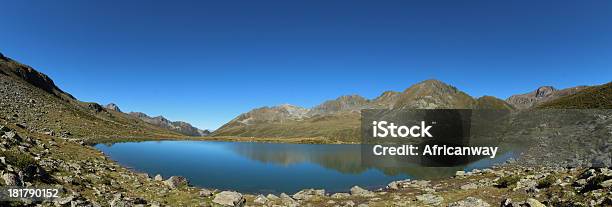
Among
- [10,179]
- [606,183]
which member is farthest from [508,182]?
[10,179]

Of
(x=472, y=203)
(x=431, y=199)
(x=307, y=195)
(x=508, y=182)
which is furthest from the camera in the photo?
(x=307, y=195)

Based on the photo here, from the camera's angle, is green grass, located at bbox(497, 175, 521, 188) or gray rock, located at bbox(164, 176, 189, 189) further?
gray rock, located at bbox(164, 176, 189, 189)

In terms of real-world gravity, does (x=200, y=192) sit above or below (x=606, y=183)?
below

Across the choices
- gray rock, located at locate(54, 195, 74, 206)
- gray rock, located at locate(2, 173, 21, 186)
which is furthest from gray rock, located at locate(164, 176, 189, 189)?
gray rock, located at locate(2, 173, 21, 186)

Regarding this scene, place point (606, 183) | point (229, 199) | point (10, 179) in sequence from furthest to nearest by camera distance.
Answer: point (229, 199)
point (606, 183)
point (10, 179)

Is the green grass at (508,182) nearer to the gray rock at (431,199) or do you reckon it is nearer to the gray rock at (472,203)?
the gray rock at (431,199)

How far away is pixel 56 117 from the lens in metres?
109

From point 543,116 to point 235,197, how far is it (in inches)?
3841

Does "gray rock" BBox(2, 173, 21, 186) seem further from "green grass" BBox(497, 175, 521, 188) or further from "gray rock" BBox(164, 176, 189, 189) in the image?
"green grass" BBox(497, 175, 521, 188)

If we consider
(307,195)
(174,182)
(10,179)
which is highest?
(10,179)

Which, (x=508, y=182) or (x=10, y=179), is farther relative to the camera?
(x=508, y=182)

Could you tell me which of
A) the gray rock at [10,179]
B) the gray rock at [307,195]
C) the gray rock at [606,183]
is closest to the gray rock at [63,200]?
the gray rock at [10,179]

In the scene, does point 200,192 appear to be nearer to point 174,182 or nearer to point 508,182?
point 174,182

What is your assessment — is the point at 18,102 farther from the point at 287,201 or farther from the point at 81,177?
the point at 287,201
